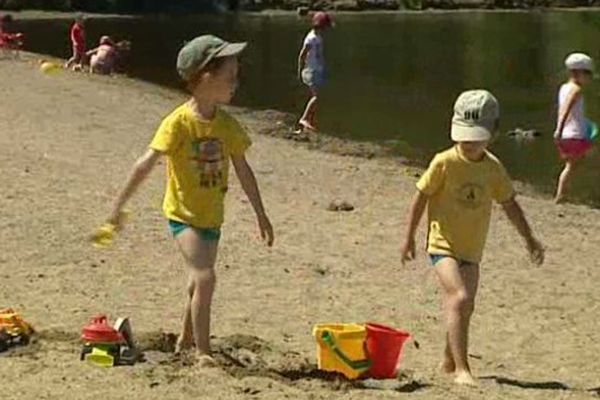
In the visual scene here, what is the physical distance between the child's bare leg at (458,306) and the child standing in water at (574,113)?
21.9 feet

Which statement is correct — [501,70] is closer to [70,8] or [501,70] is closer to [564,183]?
[564,183]

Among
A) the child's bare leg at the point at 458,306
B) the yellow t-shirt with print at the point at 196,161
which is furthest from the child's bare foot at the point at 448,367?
the yellow t-shirt with print at the point at 196,161

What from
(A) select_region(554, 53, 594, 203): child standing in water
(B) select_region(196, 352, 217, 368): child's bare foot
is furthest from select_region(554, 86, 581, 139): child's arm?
(B) select_region(196, 352, 217, 368): child's bare foot

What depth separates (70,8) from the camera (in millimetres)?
70250

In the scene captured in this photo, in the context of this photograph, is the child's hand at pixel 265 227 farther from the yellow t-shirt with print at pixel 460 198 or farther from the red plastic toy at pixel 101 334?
the red plastic toy at pixel 101 334

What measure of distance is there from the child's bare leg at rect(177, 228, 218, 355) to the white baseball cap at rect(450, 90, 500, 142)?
4.44ft

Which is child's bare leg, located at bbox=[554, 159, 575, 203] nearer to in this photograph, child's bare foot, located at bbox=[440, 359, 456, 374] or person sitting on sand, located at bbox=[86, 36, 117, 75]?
child's bare foot, located at bbox=[440, 359, 456, 374]

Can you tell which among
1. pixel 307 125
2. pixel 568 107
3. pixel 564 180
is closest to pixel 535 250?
pixel 568 107

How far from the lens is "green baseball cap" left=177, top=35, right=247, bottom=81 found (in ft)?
23.6

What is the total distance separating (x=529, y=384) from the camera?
7.68 metres

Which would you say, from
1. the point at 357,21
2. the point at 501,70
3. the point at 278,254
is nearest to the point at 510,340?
the point at 278,254

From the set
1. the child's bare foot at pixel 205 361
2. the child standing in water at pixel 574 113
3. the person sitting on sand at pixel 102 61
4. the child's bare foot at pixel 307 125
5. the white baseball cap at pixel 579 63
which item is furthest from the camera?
the person sitting on sand at pixel 102 61

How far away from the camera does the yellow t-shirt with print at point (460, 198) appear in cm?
743

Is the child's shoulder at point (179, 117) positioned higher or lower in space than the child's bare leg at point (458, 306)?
higher
